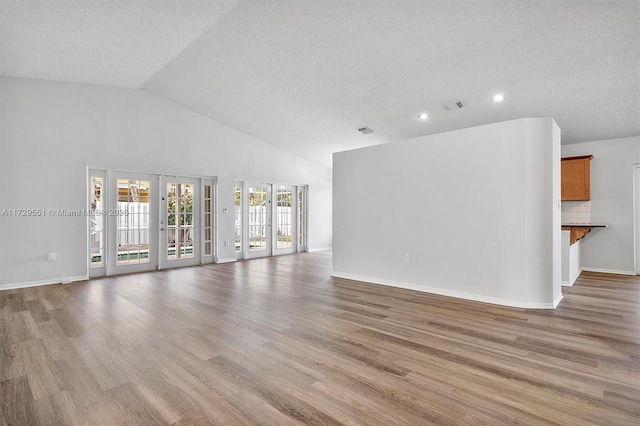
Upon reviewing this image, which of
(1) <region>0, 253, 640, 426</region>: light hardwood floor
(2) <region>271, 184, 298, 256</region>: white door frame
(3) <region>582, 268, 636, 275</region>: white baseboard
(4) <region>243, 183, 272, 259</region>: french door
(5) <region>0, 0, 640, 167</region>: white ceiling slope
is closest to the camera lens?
(1) <region>0, 253, 640, 426</region>: light hardwood floor

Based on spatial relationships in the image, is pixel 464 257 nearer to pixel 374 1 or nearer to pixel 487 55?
pixel 487 55

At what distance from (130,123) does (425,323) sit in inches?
249

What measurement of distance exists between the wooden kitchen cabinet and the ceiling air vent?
2.93 m

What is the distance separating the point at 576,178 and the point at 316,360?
672 cm

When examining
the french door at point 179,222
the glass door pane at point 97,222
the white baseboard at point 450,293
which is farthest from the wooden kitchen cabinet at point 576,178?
the glass door pane at point 97,222

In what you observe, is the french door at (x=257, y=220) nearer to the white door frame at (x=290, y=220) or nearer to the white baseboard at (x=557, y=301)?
the white door frame at (x=290, y=220)

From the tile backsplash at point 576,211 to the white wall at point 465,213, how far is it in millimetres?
3258

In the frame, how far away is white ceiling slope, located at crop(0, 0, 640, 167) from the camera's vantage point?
366cm

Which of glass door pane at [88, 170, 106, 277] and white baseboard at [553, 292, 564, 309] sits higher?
glass door pane at [88, 170, 106, 277]

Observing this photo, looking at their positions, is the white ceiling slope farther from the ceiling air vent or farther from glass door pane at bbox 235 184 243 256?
glass door pane at bbox 235 184 243 256

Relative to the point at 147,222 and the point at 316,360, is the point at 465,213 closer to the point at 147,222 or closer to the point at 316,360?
the point at 316,360

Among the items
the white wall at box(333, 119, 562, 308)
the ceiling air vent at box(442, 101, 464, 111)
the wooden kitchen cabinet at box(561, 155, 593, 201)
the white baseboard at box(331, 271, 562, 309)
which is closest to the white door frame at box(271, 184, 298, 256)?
the white baseboard at box(331, 271, 562, 309)

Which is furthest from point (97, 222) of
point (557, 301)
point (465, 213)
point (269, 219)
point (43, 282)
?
point (557, 301)

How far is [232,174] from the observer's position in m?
8.02
